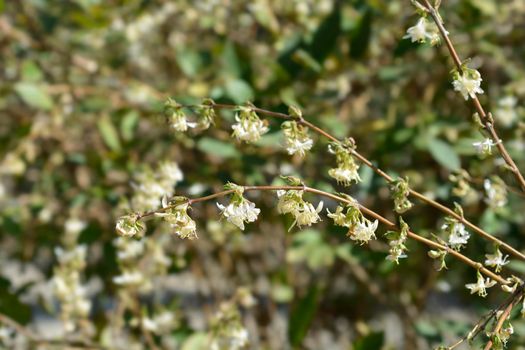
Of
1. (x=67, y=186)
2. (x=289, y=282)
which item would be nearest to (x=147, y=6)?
(x=67, y=186)

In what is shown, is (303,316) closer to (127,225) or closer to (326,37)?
(326,37)

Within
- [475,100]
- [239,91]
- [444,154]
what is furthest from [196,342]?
[475,100]

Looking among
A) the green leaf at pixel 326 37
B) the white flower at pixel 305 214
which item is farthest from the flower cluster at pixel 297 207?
the green leaf at pixel 326 37

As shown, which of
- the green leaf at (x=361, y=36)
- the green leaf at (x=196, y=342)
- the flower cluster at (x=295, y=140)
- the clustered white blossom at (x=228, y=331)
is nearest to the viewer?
the flower cluster at (x=295, y=140)

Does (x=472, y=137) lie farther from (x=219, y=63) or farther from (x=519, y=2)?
(x=219, y=63)

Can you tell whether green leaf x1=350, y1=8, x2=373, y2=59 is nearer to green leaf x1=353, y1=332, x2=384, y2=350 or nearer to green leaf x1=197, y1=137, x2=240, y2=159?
green leaf x1=197, y1=137, x2=240, y2=159

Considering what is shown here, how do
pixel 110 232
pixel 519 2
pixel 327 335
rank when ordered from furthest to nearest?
pixel 327 335 → pixel 519 2 → pixel 110 232

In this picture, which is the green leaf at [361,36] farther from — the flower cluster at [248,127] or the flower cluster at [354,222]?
the flower cluster at [354,222]
